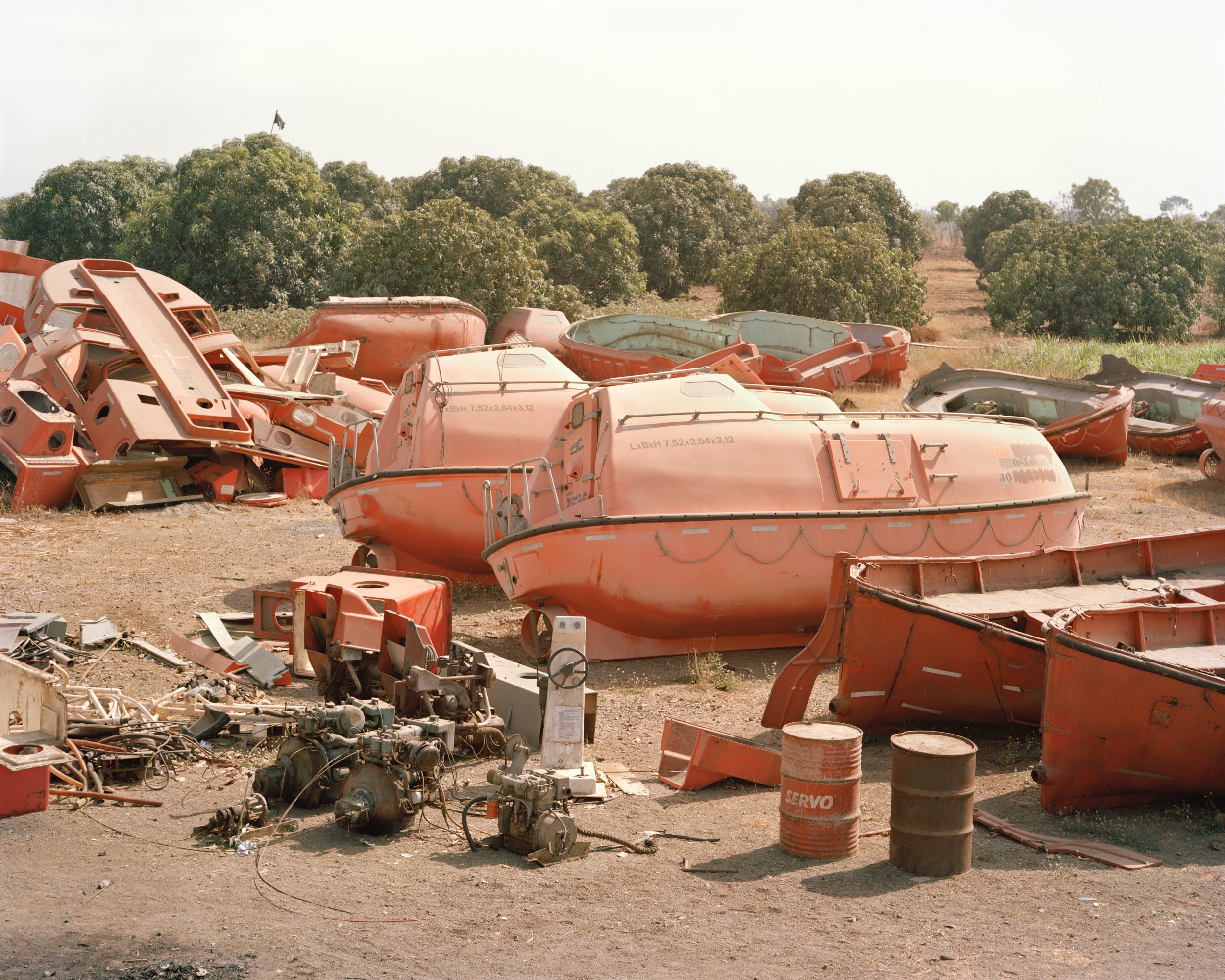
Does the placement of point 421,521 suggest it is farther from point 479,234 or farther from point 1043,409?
point 479,234

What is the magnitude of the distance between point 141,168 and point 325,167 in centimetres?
759

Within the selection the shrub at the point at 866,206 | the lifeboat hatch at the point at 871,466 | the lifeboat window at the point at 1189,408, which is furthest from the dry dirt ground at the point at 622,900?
the shrub at the point at 866,206

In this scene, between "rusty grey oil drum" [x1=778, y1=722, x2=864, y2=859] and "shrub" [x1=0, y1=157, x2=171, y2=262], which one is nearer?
"rusty grey oil drum" [x1=778, y1=722, x2=864, y2=859]

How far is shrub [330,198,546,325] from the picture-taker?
27.6 meters

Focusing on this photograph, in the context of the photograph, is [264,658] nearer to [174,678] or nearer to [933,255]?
[174,678]

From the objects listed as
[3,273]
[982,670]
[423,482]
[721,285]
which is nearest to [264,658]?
[423,482]

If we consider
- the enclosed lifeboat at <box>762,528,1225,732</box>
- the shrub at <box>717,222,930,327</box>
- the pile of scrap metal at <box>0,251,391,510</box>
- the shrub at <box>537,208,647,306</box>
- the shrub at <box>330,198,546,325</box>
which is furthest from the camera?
the shrub at <box>537,208,647,306</box>

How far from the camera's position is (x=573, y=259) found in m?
36.9

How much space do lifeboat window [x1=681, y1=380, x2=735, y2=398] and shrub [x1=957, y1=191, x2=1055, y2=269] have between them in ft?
156

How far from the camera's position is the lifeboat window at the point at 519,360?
1284 centimetres

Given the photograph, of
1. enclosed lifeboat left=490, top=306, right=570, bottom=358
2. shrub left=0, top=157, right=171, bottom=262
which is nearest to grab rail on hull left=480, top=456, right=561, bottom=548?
enclosed lifeboat left=490, top=306, right=570, bottom=358

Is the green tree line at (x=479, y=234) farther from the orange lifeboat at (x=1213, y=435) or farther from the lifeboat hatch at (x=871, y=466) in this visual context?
the lifeboat hatch at (x=871, y=466)

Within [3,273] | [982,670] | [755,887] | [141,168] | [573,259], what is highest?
[141,168]

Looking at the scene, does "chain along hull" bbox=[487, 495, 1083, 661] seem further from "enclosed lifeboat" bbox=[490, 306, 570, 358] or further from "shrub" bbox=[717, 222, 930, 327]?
"shrub" bbox=[717, 222, 930, 327]
